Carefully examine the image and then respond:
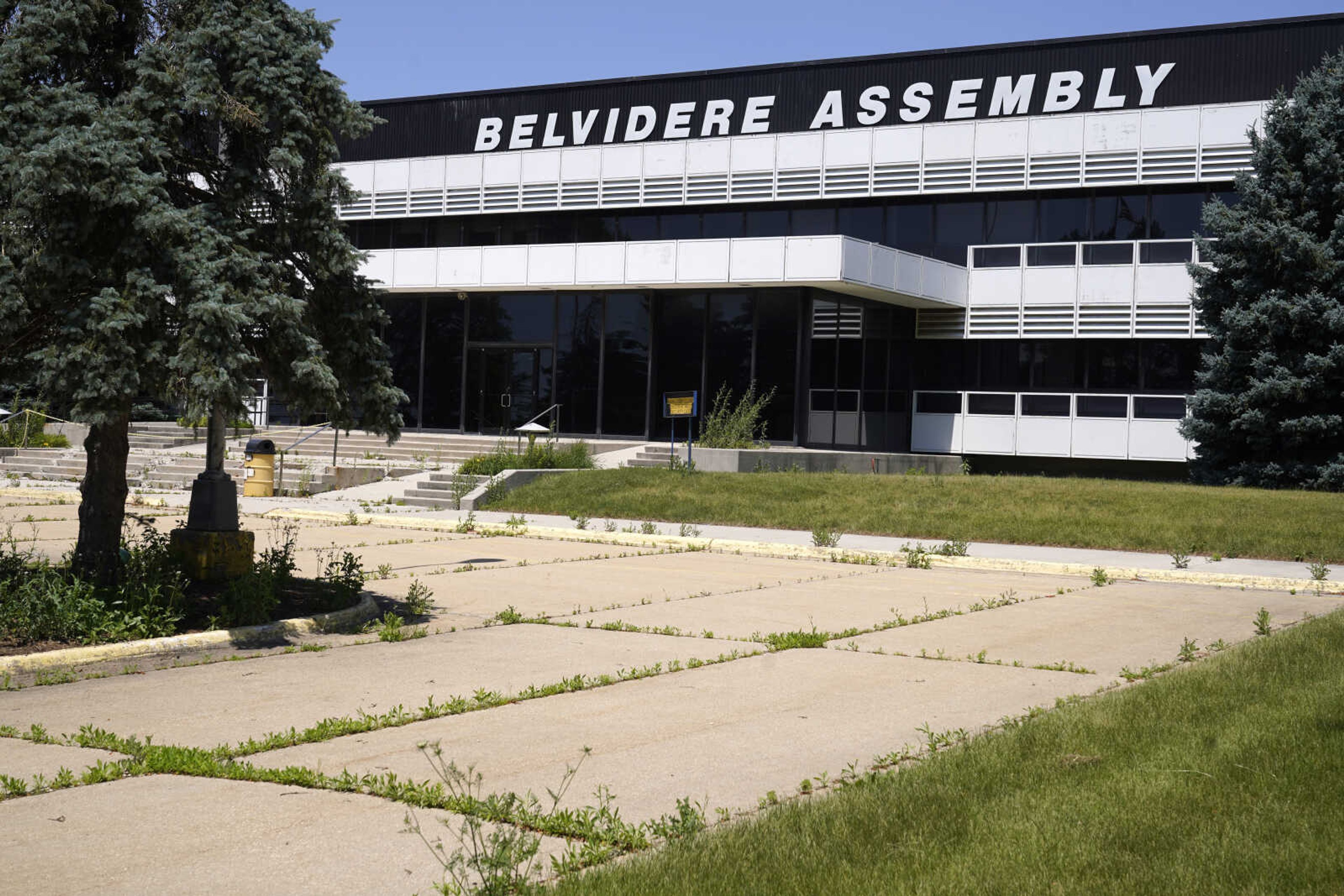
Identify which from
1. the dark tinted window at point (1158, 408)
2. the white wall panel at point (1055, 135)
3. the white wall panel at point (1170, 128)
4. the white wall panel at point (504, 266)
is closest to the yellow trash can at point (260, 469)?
the white wall panel at point (504, 266)

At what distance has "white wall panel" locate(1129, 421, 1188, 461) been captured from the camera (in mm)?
31688

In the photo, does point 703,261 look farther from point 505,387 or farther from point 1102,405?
point 1102,405

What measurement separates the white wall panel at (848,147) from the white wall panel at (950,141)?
1457 mm

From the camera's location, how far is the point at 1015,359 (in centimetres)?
3375

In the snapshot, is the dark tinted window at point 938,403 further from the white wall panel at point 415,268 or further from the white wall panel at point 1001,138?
the white wall panel at point 415,268

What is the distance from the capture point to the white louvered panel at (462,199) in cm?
3697

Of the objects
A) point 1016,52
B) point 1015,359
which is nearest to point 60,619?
point 1015,359

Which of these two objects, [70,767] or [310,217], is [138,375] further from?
[70,767]

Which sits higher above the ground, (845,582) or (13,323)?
(13,323)

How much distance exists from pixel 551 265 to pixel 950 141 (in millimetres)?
10347

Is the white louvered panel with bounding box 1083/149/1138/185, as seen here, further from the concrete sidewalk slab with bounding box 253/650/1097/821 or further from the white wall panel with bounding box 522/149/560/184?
the concrete sidewalk slab with bounding box 253/650/1097/821

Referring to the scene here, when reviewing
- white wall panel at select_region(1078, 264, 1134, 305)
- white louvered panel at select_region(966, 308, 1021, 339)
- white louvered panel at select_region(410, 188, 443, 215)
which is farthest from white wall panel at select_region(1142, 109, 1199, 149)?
white louvered panel at select_region(410, 188, 443, 215)

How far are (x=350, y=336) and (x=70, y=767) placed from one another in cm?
548

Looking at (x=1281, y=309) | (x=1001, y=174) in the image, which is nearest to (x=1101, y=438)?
(x=1001, y=174)
